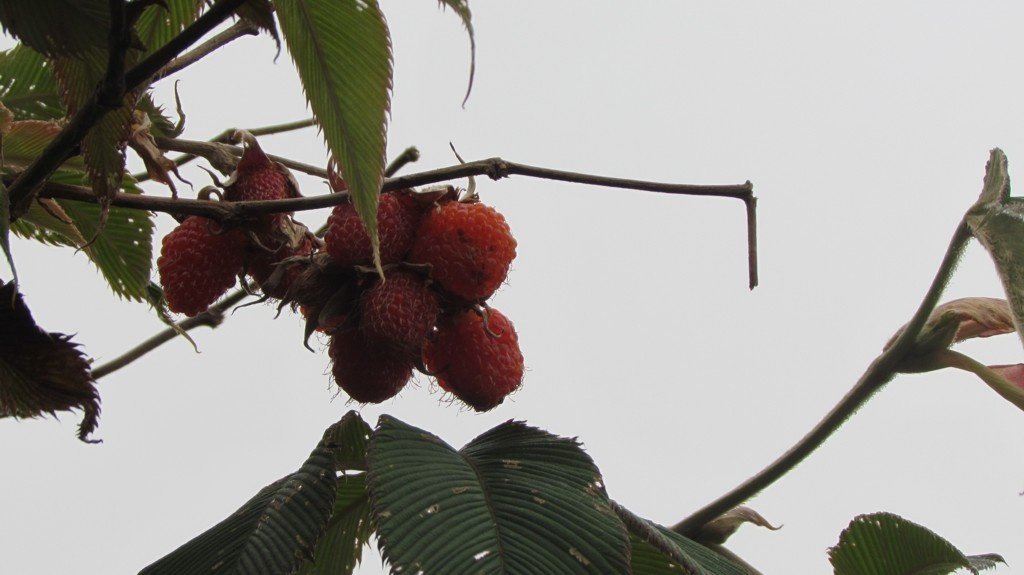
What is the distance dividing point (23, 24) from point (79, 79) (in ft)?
0.22

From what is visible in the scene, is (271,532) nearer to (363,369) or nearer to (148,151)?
(363,369)

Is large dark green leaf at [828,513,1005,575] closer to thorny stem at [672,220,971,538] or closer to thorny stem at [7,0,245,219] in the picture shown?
thorny stem at [672,220,971,538]

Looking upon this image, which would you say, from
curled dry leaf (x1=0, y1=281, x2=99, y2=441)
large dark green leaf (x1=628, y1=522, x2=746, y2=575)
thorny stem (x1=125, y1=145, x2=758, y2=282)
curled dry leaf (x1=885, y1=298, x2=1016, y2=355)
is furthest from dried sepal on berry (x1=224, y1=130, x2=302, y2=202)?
curled dry leaf (x1=885, y1=298, x2=1016, y2=355)

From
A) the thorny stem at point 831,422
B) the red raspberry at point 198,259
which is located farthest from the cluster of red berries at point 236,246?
the thorny stem at point 831,422

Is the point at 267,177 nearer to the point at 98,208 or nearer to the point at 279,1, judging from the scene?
the point at 98,208

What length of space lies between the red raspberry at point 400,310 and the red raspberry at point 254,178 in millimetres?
119

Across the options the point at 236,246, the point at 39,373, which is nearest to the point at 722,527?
the point at 236,246

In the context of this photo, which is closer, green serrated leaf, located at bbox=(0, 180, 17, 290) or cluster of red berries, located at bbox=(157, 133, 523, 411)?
green serrated leaf, located at bbox=(0, 180, 17, 290)

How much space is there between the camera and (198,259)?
0.77 meters

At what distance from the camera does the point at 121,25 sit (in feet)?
1.50

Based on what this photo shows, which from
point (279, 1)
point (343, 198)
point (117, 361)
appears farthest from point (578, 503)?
point (117, 361)

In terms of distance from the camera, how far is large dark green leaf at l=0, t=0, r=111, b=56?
20.6 inches

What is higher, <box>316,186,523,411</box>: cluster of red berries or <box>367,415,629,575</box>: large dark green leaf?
<box>316,186,523,411</box>: cluster of red berries

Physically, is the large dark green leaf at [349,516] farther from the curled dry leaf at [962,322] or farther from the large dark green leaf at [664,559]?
the curled dry leaf at [962,322]
